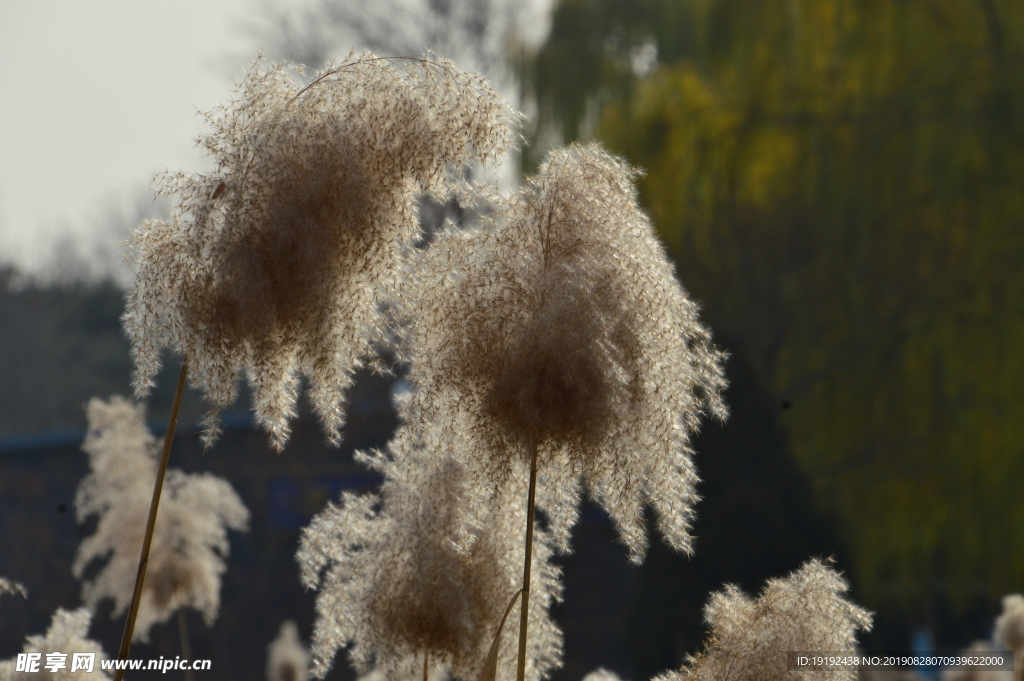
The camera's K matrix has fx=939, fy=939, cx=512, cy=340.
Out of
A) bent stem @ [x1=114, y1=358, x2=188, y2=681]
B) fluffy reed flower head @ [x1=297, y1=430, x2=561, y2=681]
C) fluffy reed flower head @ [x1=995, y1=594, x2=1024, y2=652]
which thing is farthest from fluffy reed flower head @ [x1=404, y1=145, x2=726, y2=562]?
fluffy reed flower head @ [x1=995, y1=594, x2=1024, y2=652]

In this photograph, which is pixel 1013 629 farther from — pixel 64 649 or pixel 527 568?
pixel 64 649

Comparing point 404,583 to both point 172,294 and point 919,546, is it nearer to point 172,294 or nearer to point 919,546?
point 172,294

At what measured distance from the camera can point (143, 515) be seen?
4.70 meters

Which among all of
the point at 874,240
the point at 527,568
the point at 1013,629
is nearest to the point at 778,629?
the point at 527,568

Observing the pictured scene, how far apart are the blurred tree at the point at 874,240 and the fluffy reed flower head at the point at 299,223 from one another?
786 cm

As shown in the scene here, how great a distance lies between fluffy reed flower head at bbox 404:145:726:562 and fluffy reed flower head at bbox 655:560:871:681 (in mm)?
395

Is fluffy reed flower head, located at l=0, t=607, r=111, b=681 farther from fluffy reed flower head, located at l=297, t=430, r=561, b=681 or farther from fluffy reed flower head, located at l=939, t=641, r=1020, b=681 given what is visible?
fluffy reed flower head, located at l=939, t=641, r=1020, b=681

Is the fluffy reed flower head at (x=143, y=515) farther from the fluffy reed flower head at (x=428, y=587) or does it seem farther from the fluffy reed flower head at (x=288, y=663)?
the fluffy reed flower head at (x=428, y=587)

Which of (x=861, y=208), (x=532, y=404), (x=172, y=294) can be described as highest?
(x=861, y=208)

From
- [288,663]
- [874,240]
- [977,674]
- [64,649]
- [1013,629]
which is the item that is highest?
[874,240]

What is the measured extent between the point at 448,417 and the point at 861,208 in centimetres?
826

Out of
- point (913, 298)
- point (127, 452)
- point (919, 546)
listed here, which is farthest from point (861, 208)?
point (127, 452)

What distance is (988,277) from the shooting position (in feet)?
28.8

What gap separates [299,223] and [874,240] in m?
8.40
